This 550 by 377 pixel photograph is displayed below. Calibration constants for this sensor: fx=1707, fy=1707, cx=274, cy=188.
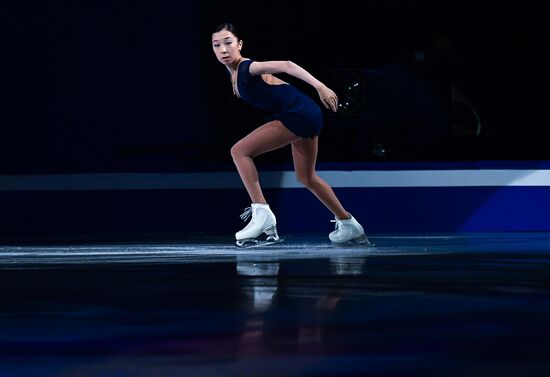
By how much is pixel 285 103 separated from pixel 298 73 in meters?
0.53

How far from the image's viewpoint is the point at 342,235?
13484 millimetres

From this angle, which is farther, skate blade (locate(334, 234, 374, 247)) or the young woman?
skate blade (locate(334, 234, 374, 247))

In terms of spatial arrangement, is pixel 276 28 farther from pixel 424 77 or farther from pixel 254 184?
pixel 254 184

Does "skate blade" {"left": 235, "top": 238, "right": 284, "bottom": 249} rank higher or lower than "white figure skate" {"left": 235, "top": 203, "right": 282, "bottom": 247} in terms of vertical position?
lower

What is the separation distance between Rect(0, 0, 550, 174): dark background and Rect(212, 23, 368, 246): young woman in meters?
3.00

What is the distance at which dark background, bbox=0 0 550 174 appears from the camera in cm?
1656

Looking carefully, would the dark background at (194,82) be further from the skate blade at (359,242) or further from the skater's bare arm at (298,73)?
the skater's bare arm at (298,73)

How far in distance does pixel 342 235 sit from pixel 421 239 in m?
1.01

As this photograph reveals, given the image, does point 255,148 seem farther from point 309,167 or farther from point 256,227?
point 256,227

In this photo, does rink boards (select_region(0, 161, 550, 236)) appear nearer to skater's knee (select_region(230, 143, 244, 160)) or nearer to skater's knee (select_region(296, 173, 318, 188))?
skater's knee (select_region(296, 173, 318, 188))

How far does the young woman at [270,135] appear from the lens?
13219mm

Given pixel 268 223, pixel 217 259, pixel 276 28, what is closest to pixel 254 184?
pixel 268 223

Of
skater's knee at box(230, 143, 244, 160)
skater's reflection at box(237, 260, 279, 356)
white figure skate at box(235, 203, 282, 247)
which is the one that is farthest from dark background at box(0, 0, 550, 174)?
skater's reflection at box(237, 260, 279, 356)

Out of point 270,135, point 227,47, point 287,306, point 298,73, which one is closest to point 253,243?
point 270,135
